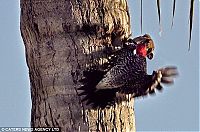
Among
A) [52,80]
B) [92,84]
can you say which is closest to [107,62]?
[92,84]

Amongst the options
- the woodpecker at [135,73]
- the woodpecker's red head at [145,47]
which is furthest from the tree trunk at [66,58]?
the woodpecker's red head at [145,47]

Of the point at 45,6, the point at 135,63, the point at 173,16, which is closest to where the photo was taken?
the point at 173,16

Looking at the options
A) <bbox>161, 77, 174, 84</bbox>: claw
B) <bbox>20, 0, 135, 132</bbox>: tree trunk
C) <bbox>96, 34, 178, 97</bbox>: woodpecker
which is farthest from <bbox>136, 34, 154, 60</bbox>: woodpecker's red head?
<bbox>20, 0, 135, 132</bbox>: tree trunk

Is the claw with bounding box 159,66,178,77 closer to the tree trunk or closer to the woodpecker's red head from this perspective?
the woodpecker's red head

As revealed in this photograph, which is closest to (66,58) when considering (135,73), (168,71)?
(135,73)

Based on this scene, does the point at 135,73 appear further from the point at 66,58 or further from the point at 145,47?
the point at 66,58

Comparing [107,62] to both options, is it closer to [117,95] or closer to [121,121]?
[117,95]
